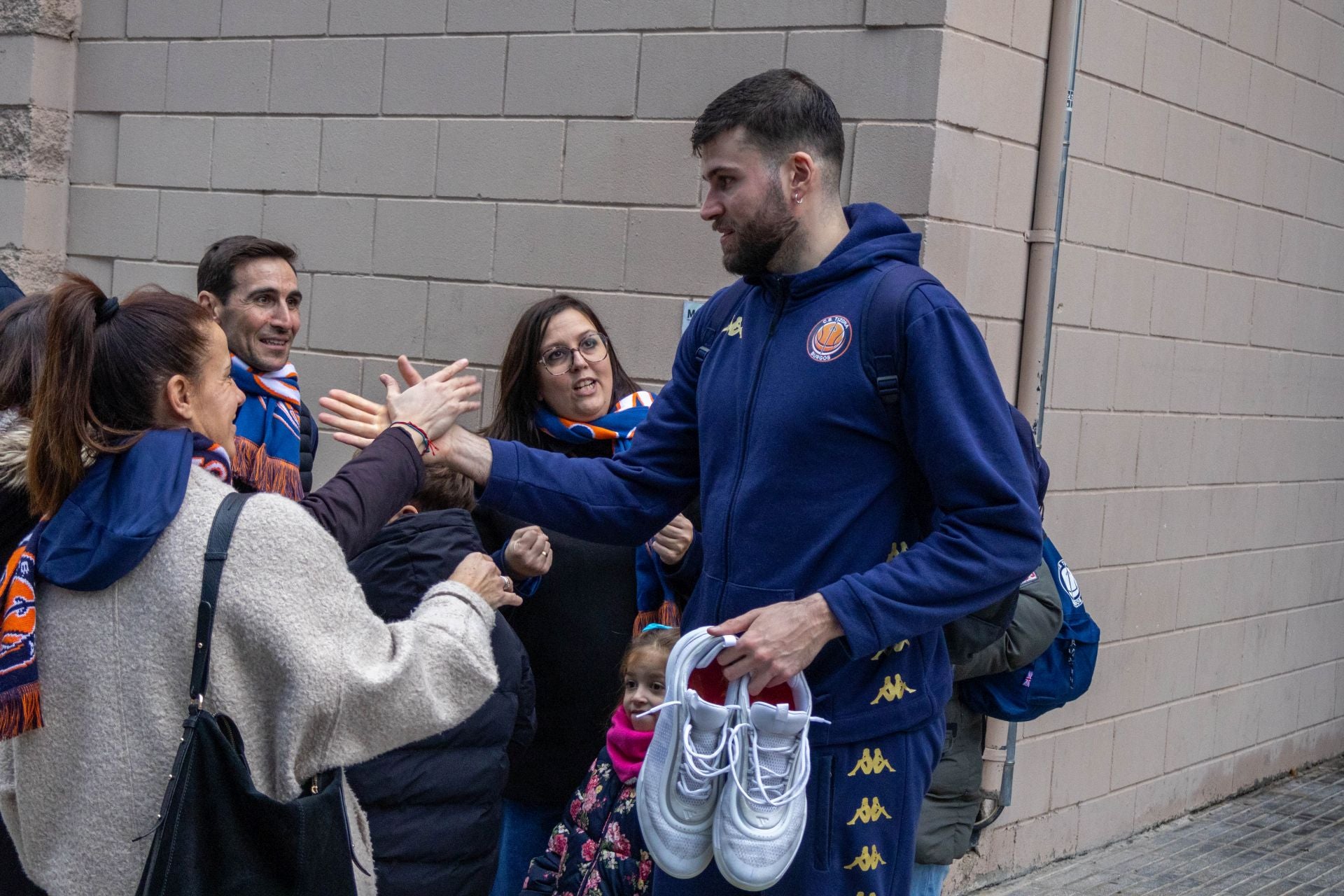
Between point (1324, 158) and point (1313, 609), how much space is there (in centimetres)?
219

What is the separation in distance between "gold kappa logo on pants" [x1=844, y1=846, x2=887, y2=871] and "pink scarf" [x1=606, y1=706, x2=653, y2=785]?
2.76 ft

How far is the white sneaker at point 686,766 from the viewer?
2459 mm

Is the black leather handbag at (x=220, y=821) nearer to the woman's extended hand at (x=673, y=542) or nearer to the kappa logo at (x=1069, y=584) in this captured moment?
the woman's extended hand at (x=673, y=542)

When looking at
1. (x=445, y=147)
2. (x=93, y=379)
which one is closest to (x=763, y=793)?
(x=93, y=379)

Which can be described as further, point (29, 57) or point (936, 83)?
point (29, 57)

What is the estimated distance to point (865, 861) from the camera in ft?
8.37

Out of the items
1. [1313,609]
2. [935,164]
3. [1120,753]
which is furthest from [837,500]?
[1313,609]

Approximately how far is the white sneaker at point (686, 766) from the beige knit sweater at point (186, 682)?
415mm

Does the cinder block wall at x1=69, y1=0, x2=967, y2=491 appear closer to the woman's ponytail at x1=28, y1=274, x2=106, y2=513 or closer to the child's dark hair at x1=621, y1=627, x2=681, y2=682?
the child's dark hair at x1=621, y1=627, x2=681, y2=682

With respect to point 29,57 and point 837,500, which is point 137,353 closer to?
point 837,500

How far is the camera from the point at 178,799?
86.7 inches

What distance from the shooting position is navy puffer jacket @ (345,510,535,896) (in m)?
2.92

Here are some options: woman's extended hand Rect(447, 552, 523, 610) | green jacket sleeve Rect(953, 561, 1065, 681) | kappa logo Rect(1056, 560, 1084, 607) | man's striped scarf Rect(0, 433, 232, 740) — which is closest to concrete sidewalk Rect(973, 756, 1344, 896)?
kappa logo Rect(1056, 560, 1084, 607)

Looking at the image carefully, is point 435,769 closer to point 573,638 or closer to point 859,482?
point 573,638
